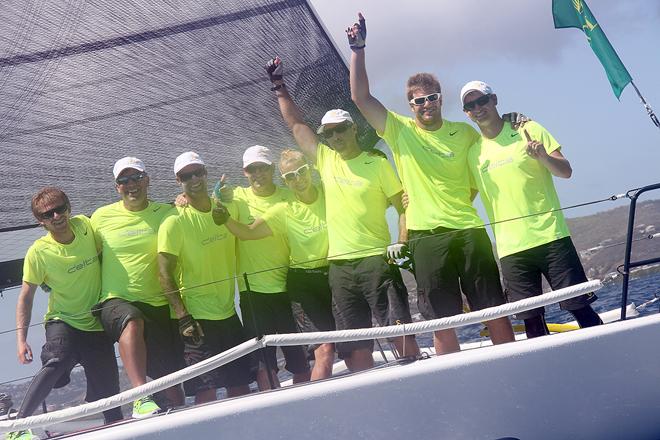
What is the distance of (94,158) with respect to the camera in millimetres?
5168

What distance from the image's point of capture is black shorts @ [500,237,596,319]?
3.59 m

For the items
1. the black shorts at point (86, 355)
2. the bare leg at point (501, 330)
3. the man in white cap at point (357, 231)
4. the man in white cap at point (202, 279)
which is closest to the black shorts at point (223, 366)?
the man in white cap at point (202, 279)

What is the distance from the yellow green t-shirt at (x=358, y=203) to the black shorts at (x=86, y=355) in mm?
1214

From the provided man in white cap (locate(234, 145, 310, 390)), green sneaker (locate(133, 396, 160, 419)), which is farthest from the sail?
green sneaker (locate(133, 396, 160, 419))

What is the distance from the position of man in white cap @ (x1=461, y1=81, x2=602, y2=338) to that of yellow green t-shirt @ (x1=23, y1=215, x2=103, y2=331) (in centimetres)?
192

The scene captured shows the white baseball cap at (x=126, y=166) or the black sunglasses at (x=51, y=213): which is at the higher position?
the white baseball cap at (x=126, y=166)

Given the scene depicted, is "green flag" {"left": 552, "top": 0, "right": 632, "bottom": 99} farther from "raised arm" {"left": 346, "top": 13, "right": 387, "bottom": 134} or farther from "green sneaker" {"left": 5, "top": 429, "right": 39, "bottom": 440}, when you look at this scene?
"green sneaker" {"left": 5, "top": 429, "right": 39, "bottom": 440}

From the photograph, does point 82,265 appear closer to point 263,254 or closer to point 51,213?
point 51,213

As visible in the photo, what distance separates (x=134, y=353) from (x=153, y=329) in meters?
0.16

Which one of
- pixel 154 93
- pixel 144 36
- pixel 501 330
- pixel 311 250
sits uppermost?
pixel 144 36

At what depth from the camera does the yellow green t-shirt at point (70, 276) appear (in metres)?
4.03

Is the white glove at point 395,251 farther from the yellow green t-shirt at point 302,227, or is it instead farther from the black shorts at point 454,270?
the yellow green t-shirt at point 302,227

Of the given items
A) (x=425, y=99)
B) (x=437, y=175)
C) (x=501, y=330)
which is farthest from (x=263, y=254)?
(x=501, y=330)

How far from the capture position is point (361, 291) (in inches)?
150
